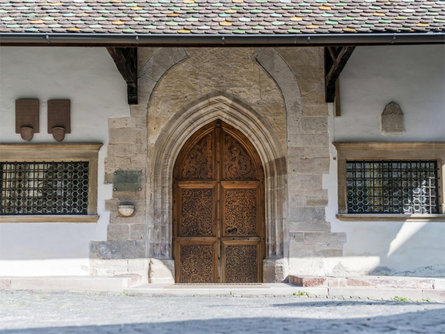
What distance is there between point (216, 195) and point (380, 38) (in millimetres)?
3144

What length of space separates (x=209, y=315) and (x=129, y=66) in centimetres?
386

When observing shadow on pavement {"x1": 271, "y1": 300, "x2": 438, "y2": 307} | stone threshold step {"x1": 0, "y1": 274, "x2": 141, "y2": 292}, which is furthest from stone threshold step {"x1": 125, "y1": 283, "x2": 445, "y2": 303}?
shadow on pavement {"x1": 271, "y1": 300, "x2": 438, "y2": 307}

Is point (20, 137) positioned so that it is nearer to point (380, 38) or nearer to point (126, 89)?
point (126, 89)

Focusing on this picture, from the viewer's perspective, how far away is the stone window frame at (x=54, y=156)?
8.43 m

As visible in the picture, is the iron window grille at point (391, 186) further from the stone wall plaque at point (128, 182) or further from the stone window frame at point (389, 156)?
the stone wall plaque at point (128, 182)

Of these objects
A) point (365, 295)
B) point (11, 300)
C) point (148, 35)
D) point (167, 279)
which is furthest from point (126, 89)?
point (365, 295)

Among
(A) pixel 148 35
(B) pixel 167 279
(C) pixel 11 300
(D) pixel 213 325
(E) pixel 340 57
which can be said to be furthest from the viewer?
(B) pixel 167 279

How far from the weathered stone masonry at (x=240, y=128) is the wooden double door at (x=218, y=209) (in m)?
0.27

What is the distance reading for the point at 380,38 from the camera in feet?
23.1

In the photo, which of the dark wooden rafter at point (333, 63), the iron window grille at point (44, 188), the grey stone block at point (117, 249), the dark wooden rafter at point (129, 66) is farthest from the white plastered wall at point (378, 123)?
the iron window grille at point (44, 188)

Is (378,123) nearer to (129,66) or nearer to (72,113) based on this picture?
(129,66)

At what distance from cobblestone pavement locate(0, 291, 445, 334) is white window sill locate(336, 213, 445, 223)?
1824 millimetres

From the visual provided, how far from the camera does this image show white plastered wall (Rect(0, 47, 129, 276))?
8375 mm

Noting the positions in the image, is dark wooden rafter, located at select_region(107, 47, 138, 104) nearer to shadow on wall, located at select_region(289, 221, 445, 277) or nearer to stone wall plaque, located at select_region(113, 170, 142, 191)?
stone wall plaque, located at select_region(113, 170, 142, 191)
